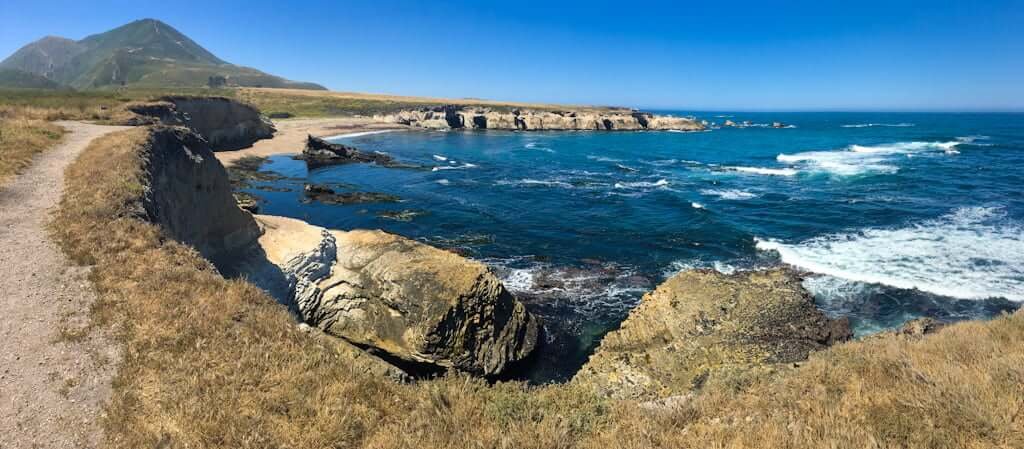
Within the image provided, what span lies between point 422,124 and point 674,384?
126952mm

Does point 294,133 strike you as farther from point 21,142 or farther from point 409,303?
point 409,303

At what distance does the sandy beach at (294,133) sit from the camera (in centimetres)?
6305

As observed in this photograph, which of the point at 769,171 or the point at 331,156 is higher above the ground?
the point at 331,156

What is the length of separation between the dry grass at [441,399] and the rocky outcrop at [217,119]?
47796 mm

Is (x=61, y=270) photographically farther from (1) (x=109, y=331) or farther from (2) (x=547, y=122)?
(2) (x=547, y=122)

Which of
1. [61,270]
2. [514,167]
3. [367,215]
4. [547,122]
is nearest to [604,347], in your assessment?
[61,270]

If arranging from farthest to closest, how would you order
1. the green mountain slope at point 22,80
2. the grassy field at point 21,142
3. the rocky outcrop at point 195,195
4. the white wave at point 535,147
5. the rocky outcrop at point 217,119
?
the green mountain slope at point 22,80 < the white wave at point 535,147 < the rocky outcrop at point 217,119 < the rocky outcrop at point 195,195 < the grassy field at point 21,142

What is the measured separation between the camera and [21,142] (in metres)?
17.0

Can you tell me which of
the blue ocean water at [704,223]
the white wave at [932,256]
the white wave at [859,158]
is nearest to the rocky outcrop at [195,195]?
the blue ocean water at [704,223]

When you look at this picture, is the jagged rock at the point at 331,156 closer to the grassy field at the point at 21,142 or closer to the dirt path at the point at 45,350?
the grassy field at the point at 21,142

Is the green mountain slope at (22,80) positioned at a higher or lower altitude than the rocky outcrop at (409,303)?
higher

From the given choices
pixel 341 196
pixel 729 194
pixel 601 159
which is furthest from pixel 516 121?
pixel 341 196

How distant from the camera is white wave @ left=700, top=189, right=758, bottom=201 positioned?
40.9m

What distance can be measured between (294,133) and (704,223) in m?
80.6
